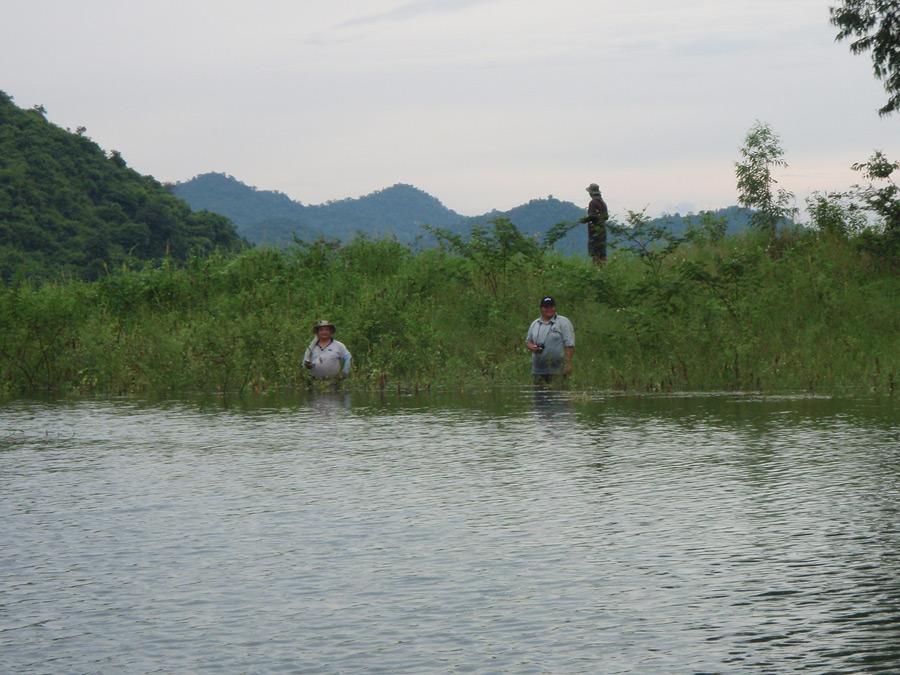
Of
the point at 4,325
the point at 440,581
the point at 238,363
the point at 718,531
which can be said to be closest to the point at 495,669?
the point at 440,581

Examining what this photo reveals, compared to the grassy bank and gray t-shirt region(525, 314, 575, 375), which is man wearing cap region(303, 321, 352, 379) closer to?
the grassy bank

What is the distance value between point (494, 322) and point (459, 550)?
16.7m

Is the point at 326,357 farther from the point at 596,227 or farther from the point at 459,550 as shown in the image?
the point at 459,550

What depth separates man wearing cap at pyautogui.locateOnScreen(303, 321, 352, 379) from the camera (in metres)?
20.5

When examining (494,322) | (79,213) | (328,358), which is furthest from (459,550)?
(79,213)

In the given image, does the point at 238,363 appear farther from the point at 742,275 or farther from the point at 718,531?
the point at 718,531

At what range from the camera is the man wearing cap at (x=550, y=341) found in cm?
1947

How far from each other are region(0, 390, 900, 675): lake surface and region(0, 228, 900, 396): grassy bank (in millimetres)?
6234

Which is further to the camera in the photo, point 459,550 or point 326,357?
point 326,357

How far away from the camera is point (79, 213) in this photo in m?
53.6

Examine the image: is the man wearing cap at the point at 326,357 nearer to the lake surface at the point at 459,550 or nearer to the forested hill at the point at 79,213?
the lake surface at the point at 459,550

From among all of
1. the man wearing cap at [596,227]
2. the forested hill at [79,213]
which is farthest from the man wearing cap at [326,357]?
the forested hill at [79,213]

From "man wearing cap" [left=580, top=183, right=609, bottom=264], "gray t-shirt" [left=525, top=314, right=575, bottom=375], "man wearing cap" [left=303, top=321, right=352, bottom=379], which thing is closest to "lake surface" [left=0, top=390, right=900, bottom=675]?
"gray t-shirt" [left=525, top=314, right=575, bottom=375]

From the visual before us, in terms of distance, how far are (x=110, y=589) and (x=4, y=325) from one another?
60.2 feet
